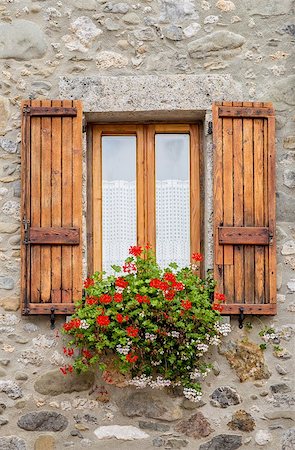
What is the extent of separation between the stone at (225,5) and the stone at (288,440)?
287cm

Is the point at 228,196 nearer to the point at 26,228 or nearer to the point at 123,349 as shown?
the point at 123,349

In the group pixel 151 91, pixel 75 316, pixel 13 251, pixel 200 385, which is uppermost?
pixel 151 91

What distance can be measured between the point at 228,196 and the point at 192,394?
131 cm

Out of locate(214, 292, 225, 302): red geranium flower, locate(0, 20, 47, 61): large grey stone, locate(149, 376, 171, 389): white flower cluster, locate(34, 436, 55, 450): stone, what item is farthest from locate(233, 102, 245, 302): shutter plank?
locate(34, 436, 55, 450): stone

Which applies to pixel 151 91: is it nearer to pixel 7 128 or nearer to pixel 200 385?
pixel 7 128

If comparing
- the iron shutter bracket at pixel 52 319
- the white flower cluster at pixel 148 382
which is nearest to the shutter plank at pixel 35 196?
the iron shutter bracket at pixel 52 319

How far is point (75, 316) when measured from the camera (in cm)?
465

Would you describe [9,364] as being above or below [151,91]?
below

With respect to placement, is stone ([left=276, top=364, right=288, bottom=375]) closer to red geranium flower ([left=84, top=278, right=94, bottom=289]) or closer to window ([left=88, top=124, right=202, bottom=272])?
window ([left=88, top=124, right=202, bottom=272])

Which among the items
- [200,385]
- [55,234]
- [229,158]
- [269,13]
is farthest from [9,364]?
[269,13]

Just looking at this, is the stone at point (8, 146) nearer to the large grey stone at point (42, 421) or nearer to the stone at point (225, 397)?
the large grey stone at point (42, 421)

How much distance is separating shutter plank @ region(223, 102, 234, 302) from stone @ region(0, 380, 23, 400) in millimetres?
1505

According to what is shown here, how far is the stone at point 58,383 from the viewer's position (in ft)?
15.5

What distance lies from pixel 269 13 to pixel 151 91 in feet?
3.24
